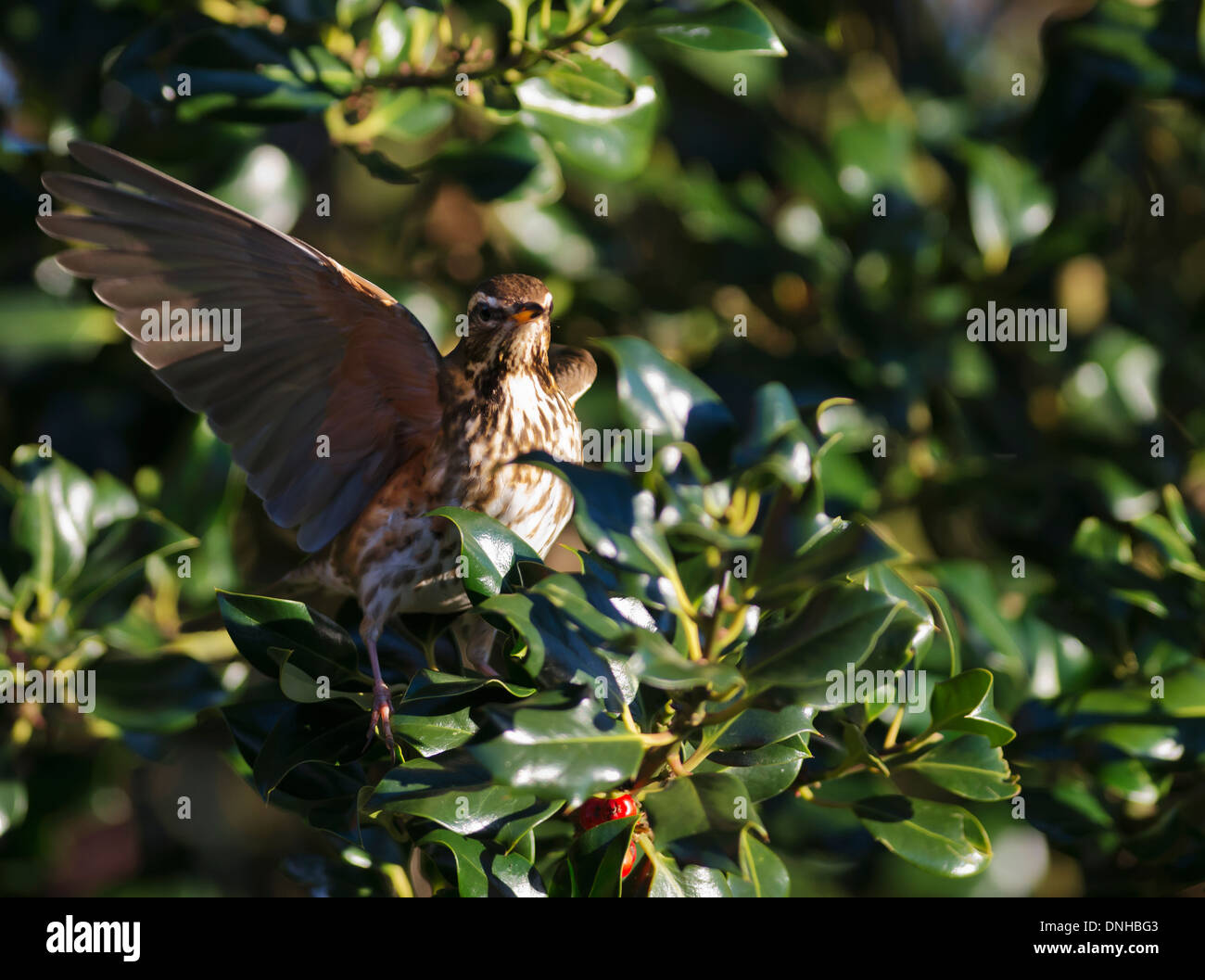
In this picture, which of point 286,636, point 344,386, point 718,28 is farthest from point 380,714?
point 718,28

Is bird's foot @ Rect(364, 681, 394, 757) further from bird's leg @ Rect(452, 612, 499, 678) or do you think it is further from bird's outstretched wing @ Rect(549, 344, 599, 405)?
bird's outstretched wing @ Rect(549, 344, 599, 405)

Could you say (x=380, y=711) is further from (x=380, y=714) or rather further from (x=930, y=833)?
(x=930, y=833)

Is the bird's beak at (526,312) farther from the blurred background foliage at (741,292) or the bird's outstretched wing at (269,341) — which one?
the blurred background foliage at (741,292)

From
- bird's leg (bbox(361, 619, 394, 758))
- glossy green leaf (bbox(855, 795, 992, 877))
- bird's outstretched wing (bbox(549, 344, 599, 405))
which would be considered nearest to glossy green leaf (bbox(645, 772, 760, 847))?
glossy green leaf (bbox(855, 795, 992, 877))

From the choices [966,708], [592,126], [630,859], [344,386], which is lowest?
[630,859]
